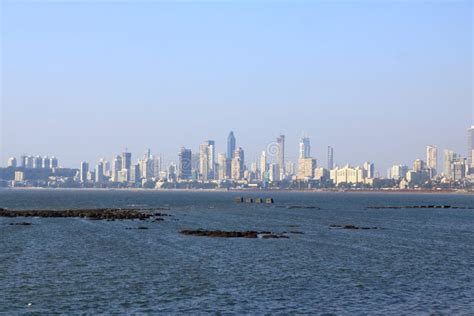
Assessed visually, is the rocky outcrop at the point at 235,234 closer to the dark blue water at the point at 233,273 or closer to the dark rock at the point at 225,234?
the dark rock at the point at 225,234

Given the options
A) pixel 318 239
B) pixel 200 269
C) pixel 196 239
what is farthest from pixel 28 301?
pixel 318 239

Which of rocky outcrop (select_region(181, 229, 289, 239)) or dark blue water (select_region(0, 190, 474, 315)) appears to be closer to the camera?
dark blue water (select_region(0, 190, 474, 315))

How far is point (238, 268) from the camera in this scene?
52125 mm

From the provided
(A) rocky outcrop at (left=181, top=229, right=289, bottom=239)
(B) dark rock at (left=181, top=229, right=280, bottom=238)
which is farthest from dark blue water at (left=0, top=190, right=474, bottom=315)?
(B) dark rock at (left=181, top=229, right=280, bottom=238)

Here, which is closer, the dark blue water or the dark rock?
the dark blue water

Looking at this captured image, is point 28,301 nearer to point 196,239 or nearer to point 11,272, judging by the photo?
point 11,272

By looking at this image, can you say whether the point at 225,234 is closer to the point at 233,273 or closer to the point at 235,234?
the point at 235,234

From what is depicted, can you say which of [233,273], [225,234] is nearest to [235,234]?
[225,234]

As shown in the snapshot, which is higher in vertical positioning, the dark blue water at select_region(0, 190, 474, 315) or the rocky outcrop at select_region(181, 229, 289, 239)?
the rocky outcrop at select_region(181, 229, 289, 239)

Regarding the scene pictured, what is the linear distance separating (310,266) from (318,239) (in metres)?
24.2

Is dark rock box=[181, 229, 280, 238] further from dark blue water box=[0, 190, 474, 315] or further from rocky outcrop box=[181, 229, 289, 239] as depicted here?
dark blue water box=[0, 190, 474, 315]

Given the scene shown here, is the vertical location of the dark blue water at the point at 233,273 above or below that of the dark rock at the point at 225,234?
below

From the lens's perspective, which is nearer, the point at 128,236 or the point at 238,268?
the point at 238,268

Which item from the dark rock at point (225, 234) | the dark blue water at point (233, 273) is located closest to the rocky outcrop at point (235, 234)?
the dark rock at point (225, 234)
